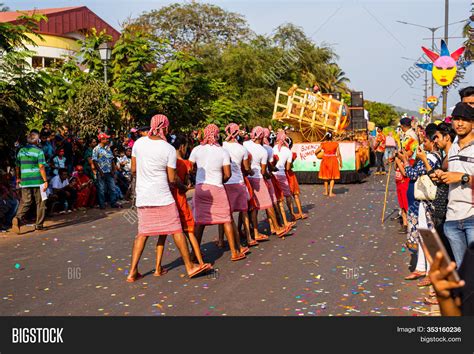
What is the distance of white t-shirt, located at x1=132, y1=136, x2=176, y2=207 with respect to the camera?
286 inches

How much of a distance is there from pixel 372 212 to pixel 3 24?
27.6 ft

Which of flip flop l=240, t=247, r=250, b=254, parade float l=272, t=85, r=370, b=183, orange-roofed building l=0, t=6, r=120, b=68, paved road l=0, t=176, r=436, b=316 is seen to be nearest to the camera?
paved road l=0, t=176, r=436, b=316

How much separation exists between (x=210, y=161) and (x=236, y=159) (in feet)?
3.24

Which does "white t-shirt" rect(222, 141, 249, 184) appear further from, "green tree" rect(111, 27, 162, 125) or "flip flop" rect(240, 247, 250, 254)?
"green tree" rect(111, 27, 162, 125)

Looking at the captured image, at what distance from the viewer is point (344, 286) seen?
7.12 m

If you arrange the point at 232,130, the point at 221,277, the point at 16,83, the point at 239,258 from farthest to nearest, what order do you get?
the point at 16,83 → the point at 232,130 → the point at 239,258 → the point at 221,277

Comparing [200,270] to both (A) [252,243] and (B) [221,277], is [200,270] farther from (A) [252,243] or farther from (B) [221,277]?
(A) [252,243]

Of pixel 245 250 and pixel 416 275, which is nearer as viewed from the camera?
pixel 416 275

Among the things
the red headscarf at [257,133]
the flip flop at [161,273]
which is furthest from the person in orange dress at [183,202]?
the red headscarf at [257,133]

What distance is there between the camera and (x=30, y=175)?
36.9 feet

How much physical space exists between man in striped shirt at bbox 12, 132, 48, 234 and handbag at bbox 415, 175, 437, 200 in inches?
268

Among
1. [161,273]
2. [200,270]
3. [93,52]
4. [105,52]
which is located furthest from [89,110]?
[200,270]

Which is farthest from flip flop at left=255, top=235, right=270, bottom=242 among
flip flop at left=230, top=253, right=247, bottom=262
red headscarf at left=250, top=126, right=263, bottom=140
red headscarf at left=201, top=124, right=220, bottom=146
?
red headscarf at left=201, top=124, right=220, bottom=146

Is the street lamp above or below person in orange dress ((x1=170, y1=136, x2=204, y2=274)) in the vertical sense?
above
